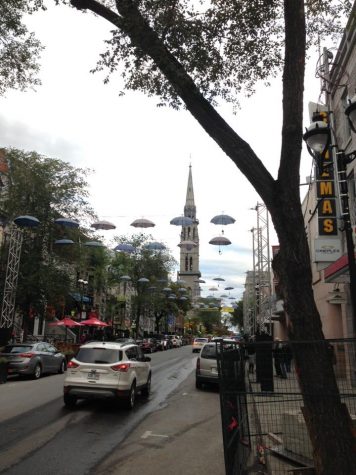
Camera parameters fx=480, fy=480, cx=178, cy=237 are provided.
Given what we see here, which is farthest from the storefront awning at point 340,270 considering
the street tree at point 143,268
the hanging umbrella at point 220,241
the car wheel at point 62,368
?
the street tree at point 143,268

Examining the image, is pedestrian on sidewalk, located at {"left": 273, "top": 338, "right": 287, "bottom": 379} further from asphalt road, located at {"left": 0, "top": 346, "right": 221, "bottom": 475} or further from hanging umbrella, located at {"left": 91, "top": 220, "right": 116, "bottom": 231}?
hanging umbrella, located at {"left": 91, "top": 220, "right": 116, "bottom": 231}

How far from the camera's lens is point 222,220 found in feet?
90.1

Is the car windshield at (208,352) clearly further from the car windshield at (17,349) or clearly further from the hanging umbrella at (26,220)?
the hanging umbrella at (26,220)

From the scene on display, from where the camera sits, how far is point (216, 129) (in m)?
5.99

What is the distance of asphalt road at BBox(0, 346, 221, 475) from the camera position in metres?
7.07

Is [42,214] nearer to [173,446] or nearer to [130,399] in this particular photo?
[130,399]

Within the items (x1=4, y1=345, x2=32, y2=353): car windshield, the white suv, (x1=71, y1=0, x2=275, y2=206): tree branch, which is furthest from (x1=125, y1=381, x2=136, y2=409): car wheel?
(x1=4, y1=345, x2=32, y2=353): car windshield

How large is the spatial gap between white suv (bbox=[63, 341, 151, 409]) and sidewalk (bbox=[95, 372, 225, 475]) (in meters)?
1.02

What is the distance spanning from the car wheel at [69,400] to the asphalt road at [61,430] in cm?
18

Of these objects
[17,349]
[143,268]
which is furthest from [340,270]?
[143,268]

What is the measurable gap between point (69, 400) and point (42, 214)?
19.0 m

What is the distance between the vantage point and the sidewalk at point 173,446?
23.2ft

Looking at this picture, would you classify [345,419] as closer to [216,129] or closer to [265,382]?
[265,382]

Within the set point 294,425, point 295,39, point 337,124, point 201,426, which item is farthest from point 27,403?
point 337,124
